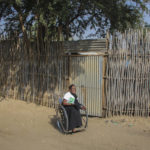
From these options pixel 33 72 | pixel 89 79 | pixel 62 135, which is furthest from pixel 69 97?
pixel 33 72

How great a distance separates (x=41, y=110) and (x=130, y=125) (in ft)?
10.6

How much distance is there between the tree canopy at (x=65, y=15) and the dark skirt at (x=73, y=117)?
9.66ft

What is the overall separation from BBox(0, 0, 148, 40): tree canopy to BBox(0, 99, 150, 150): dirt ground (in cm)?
295

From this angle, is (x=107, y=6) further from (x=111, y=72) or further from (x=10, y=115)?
(x=10, y=115)

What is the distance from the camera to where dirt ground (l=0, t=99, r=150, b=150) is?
13.9ft

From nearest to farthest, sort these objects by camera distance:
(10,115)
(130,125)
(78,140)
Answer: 1. (78,140)
2. (130,125)
3. (10,115)

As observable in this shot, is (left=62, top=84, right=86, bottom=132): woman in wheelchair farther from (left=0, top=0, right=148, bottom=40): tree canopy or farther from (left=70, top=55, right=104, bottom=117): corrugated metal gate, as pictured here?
(left=0, top=0, right=148, bottom=40): tree canopy

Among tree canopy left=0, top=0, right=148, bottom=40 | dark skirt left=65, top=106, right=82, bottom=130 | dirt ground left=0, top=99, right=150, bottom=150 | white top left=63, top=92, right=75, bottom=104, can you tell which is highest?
tree canopy left=0, top=0, right=148, bottom=40

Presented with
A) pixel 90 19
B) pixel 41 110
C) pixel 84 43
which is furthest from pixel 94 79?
pixel 90 19

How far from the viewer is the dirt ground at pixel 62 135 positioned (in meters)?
4.23

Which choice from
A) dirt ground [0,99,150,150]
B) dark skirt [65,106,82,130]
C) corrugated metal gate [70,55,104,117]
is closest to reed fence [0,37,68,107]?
corrugated metal gate [70,55,104,117]

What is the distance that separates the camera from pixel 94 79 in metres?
6.50

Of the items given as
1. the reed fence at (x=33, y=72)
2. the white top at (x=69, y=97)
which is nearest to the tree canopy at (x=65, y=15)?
the reed fence at (x=33, y=72)

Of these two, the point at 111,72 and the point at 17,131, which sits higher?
the point at 111,72
